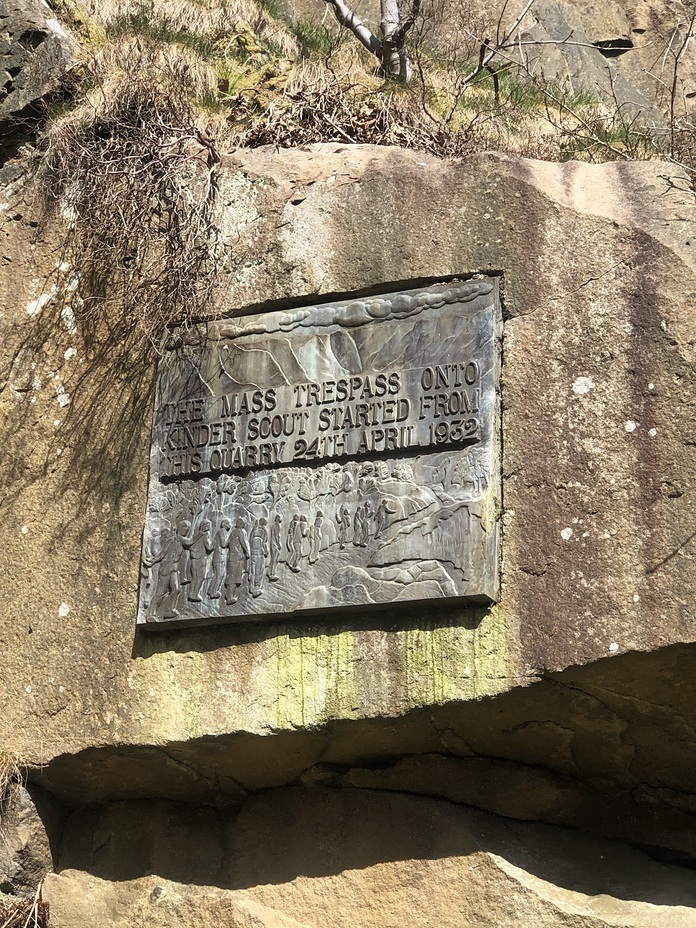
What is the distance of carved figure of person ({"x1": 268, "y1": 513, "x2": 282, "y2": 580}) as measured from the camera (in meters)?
4.20

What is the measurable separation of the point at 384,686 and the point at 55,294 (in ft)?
6.51

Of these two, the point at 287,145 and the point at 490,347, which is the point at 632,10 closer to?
the point at 287,145

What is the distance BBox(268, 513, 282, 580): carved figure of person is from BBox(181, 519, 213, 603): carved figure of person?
0.72ft

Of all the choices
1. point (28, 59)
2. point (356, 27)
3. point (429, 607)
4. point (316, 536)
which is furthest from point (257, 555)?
point (356, 27)

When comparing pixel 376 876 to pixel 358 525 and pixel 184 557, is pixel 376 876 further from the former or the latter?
A: pixel 184 557

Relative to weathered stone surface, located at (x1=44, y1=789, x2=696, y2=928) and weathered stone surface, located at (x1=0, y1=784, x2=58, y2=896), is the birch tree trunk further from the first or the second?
weathered stone surface, located at (x1=0, y1=784, x2=58, y2=896)

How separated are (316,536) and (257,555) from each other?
0.66ft

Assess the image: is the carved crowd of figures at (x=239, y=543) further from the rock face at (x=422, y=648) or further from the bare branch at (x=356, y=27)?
the bare branch at (x=356, y=27)

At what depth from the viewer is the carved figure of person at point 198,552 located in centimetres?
427

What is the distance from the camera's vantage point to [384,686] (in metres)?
4.01

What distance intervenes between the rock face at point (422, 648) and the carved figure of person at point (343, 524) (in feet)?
0.83

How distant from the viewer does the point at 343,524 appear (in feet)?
13.7

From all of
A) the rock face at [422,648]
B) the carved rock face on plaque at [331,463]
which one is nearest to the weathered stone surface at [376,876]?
the rock face at [422,648]

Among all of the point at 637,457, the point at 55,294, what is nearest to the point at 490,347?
the point at 637,457
